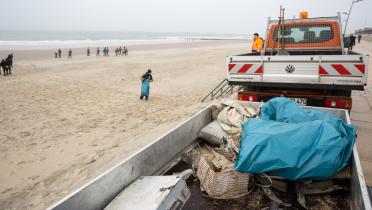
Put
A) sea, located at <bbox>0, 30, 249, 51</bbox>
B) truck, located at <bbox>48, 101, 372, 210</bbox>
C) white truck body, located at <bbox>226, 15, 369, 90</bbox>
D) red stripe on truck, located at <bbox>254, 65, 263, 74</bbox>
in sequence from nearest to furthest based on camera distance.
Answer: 1. truck, located at <bbox>48, 101, 372, 210</bbox>
2. white truck body, located at <bbox>226, 15, 369, 90</bbox>
3. red stripe on truck, located at <bbox>254, 65, 263, 74</bbox>
4. sea, located at <bbox>0, 30, 249, 51</bbox>

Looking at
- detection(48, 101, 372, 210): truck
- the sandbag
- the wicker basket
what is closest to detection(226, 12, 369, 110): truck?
the sandbag

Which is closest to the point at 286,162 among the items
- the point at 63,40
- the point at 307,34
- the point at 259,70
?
the point at 259,70

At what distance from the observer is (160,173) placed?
12.1ft

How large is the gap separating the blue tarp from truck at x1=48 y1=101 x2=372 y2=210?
21 cm

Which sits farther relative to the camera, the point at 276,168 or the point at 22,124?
the point at 22,124

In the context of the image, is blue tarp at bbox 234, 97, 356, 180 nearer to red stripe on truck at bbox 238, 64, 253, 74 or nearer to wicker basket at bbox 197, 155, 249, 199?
wicker basket at bbox 197, 155, 249, 199

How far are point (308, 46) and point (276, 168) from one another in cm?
525

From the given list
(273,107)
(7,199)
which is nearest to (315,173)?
(273,107)

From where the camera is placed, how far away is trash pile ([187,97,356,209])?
111 inches

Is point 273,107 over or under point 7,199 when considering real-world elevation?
over

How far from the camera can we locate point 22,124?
813 cm

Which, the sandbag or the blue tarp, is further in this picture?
the sandbag

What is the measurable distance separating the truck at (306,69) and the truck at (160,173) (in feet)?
7.35

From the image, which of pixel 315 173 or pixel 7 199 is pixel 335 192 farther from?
pixel 7 199
